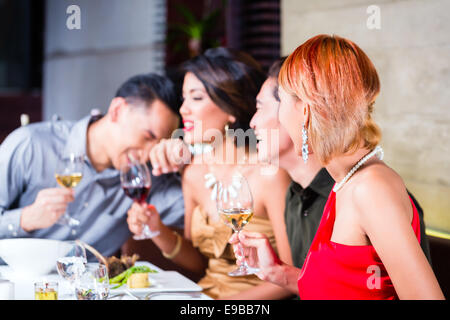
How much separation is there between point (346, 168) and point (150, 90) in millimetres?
1178

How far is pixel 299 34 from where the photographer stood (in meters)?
2.58

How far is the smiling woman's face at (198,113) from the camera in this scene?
2271mm

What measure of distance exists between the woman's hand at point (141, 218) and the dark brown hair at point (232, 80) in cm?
46

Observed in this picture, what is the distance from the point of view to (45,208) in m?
2.24

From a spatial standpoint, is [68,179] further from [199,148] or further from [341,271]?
[341,271]

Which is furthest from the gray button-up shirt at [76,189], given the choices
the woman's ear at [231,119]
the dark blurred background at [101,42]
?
the woman's ear at [231,119]

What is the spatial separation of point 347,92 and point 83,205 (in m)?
1.44

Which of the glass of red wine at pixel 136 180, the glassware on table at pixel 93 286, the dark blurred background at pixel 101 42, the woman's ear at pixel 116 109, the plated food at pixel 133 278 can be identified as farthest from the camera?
the dark blurred background at pixel 101 42

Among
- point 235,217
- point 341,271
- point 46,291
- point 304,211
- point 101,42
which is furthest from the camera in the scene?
point 101,42

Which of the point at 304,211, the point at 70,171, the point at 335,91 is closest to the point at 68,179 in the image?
the point at 70,171

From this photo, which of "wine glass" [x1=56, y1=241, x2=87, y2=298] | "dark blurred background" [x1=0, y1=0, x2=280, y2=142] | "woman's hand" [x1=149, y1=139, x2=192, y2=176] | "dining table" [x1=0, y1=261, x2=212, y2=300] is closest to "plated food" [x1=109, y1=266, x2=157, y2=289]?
"dining table" [x1=0, y1=261, x2=212, y2=300]

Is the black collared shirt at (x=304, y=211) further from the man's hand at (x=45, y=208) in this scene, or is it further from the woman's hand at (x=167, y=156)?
the man's hand at (x=45, y=208)

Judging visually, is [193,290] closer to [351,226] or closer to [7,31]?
[351,226]

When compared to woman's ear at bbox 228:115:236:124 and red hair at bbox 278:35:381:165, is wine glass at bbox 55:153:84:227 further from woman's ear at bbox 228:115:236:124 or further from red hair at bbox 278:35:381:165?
red hair at bbox 278:35:381:165
